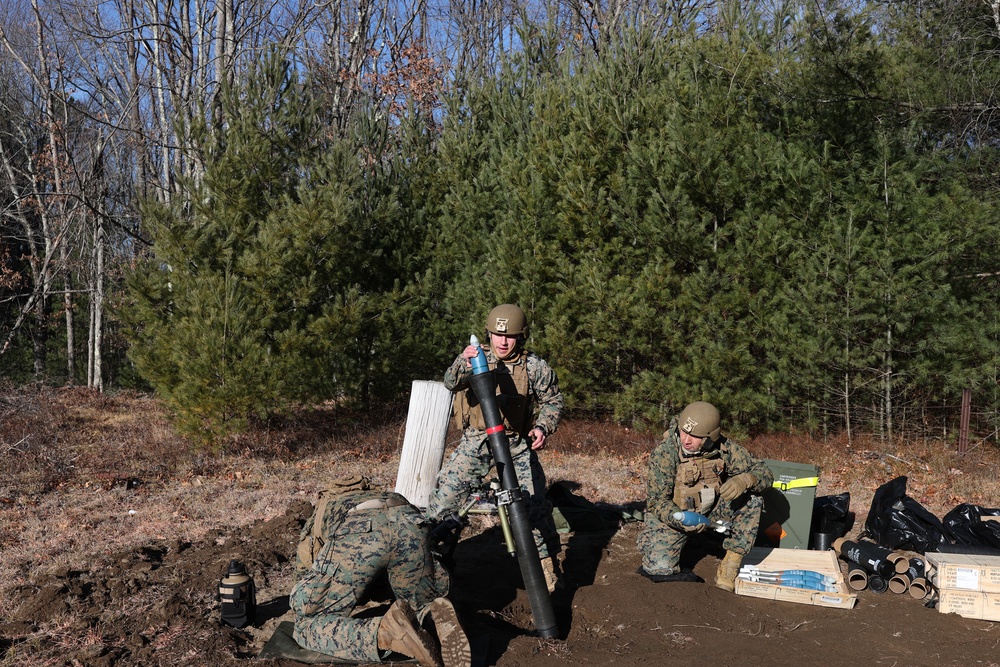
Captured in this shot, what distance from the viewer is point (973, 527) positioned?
5914mm

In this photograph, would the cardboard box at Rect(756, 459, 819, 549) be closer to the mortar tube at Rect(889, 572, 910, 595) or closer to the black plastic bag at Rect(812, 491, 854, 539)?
the black plastic bag at Rect(812, 491, 854, 539)

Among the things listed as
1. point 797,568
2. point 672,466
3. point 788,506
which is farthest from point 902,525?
point 672,466

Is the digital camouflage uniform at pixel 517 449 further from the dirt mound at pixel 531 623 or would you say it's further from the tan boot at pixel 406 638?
the tan boot at pixel 406 638

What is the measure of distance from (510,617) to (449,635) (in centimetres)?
120

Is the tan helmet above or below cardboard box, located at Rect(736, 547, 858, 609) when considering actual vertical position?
above

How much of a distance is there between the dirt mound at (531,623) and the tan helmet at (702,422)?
100 centimetres

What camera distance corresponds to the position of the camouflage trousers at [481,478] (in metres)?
5.16

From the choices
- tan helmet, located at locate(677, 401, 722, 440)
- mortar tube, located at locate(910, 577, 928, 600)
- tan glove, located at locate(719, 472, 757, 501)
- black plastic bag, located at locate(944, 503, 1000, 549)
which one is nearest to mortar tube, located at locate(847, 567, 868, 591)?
mortar tube, located at locate(910, 577, 928, 600)

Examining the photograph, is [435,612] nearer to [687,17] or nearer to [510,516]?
[510,516]

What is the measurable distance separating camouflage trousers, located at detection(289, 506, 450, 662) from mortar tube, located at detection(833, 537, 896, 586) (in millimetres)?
A: 3052

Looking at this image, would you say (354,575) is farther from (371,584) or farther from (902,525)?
(902,525)

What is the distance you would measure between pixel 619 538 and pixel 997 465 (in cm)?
514

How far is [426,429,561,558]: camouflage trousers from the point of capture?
5.16 m

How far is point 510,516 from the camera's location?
457 cm
